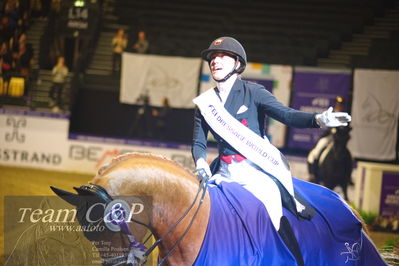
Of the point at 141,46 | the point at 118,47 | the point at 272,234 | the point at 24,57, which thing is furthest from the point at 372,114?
the point at 272,234

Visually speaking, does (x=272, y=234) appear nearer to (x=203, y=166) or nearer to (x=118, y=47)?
(x=203, y=166)

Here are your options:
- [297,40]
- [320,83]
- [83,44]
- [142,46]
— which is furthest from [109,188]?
[297,40]

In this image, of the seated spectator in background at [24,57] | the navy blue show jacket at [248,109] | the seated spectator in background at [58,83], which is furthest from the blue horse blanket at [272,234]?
the seated spectator in background at [24,57]

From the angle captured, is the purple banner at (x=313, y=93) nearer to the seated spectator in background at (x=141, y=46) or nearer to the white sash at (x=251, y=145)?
the seated spectator in background at (x=141, y=46)

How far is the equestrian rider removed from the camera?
3756 millimetres

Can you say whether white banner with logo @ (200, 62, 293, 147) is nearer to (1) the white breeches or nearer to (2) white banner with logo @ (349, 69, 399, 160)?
(2) white banner with logo @ (349, 69, 399, 160)

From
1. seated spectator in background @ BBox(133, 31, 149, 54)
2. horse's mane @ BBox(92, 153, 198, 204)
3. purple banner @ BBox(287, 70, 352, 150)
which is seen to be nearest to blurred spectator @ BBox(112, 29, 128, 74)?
seated spectator in background @ BBox(133, 31, 149, 54)

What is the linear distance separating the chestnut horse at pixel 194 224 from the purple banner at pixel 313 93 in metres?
8.75

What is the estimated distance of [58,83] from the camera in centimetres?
1416

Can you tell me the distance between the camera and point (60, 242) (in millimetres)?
3396

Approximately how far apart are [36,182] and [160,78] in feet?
13.5

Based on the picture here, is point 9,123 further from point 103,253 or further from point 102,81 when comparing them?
point 103,253

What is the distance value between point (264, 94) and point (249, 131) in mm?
273

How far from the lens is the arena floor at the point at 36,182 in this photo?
9273 millimetres
